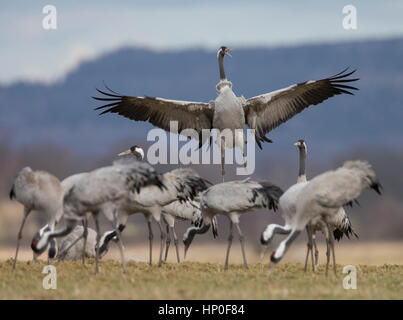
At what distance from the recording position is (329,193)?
998cm

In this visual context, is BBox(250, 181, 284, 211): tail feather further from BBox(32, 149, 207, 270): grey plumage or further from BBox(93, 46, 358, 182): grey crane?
BBox(93, 46, 358, 182): grey crane

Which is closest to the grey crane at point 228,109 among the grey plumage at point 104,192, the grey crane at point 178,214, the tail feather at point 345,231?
the grey crane at point 178,214

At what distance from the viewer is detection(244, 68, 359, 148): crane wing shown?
14.1 m

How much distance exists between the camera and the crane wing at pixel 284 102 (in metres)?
14.1

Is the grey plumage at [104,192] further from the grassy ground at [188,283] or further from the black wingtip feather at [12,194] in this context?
the black wingtip feather at [12,194]

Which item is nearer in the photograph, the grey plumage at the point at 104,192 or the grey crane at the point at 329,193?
the grey plumage at the point at 104,192

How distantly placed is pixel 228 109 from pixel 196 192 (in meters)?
2.80

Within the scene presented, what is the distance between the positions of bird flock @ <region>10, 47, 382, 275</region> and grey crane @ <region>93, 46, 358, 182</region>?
0.06 ft

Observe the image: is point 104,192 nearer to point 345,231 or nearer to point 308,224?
point 308,224

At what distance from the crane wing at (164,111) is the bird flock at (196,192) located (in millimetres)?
19

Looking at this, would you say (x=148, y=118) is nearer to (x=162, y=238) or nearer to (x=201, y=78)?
(x=162, y=238)

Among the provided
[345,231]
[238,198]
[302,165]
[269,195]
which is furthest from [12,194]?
[345,231]
